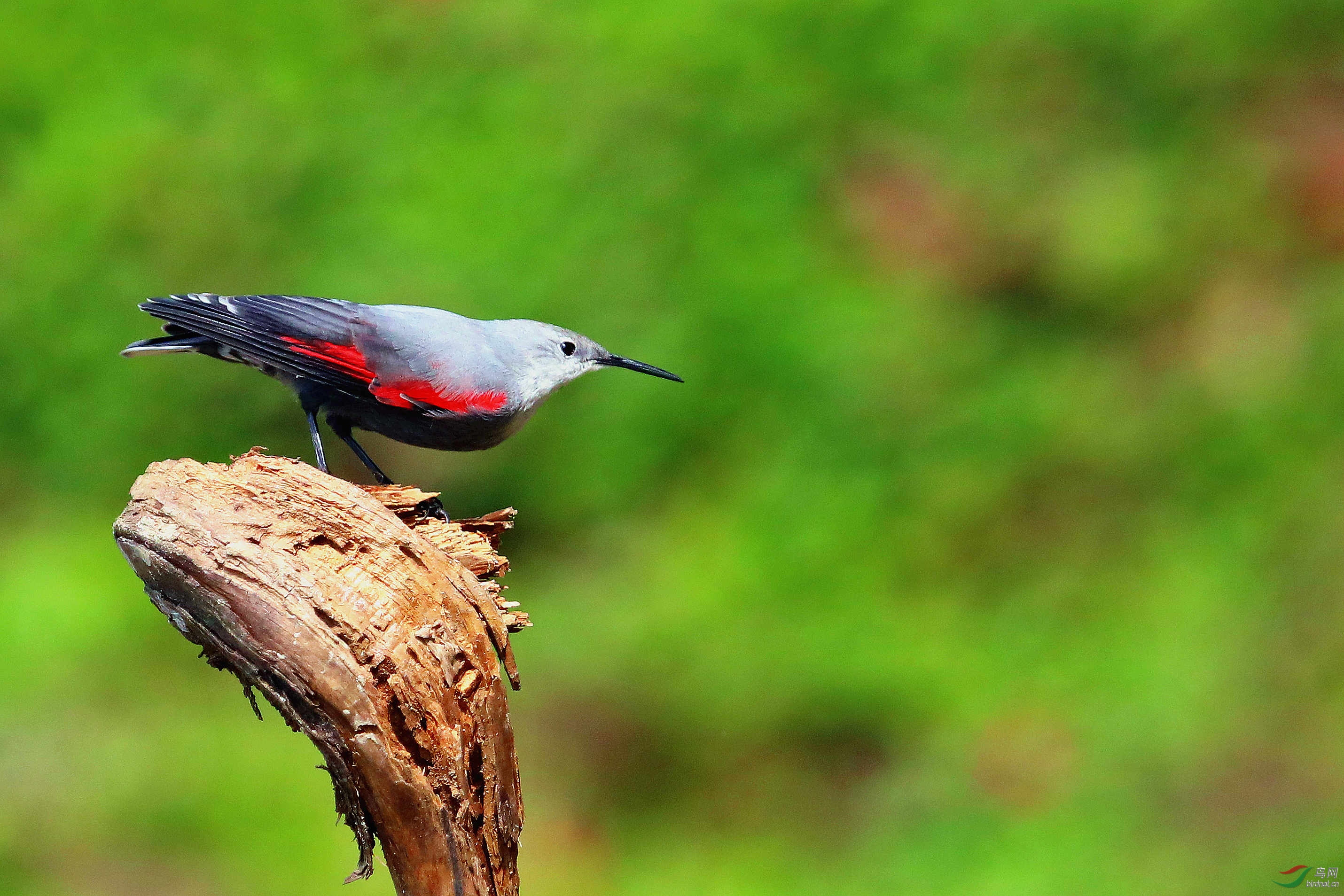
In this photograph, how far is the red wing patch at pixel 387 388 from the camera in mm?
4574

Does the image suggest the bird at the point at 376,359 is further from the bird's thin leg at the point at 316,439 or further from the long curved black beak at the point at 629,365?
the long curved black beak at the point at 629,365

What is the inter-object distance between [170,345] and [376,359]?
0.84m

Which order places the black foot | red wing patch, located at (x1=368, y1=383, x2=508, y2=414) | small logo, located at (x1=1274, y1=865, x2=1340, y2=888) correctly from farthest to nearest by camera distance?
small logo, located at (x1=1274, y1=865, x2=1340, y2=888) < red wing patch, located at (x1=368, y1=383, x2=508, y2=414) < the black foot

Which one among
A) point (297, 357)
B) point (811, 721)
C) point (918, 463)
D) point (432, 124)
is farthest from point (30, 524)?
point (918, 463)

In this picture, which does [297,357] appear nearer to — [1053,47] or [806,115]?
[806,115]

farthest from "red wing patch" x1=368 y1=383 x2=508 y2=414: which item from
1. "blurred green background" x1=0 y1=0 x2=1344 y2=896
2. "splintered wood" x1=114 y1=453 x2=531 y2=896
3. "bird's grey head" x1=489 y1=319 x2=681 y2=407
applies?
"blurred green background" x1=0 y1=0 x2=1344 y2=896

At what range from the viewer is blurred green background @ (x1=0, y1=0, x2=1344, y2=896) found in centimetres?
682

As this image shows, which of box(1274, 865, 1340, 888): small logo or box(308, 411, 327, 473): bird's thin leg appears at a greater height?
box(308, 411, 327, 473): bird's thin leg

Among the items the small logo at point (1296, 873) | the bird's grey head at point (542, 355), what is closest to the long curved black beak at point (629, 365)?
the bird's grey head at point (542, 355)

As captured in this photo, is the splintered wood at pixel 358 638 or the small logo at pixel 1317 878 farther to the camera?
the small logo at pixel 1317 878

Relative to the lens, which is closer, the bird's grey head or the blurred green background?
the bird's grey head

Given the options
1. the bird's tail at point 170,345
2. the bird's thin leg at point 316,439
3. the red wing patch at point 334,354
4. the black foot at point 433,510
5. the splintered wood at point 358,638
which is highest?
the bird's tail at point 170,345

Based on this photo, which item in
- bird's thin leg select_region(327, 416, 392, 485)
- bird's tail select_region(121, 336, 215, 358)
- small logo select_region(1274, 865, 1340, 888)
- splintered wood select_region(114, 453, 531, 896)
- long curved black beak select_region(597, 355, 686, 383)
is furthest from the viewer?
small logo select_region(1274, 865, 1340, 888)

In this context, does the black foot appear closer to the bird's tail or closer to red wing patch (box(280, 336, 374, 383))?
red wing patch (box(280, 336, 374, 383))
